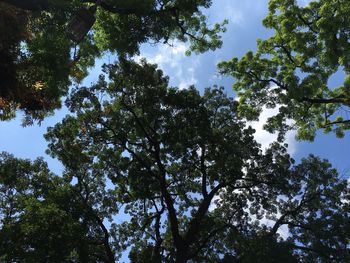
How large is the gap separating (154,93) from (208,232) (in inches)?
280

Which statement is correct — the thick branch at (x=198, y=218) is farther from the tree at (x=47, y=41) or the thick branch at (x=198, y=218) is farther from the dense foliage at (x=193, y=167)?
the tree at (x=47, y=41)

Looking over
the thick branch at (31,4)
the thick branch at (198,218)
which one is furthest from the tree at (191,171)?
the thick branch at (31,4)

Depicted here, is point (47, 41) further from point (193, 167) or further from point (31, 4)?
point (193, 167)

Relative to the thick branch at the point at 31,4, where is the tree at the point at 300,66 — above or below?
above

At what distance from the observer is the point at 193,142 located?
19500 millimetres

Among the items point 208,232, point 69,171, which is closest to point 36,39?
point 69,171

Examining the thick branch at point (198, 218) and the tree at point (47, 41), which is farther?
the thick branch at point (198, 218)

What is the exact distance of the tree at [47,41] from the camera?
808 cm

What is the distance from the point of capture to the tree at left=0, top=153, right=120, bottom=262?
16.8m

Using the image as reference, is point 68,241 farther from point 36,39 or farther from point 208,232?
point 36,39

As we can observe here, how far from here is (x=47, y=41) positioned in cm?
902

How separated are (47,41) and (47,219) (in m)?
10.4

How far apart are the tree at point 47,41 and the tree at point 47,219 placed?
7.49m

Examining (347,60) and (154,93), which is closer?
(347,60)
